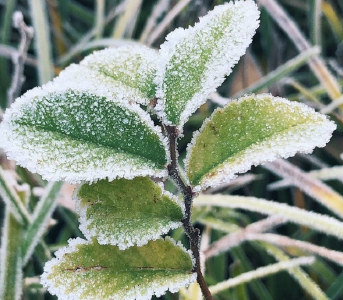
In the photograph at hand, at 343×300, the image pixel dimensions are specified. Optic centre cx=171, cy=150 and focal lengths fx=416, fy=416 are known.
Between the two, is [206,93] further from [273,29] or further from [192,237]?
[273,29]

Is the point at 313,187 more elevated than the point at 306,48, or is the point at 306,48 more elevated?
the point at 306,48

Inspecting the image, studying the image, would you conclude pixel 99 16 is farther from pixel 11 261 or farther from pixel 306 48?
pixel 11 261

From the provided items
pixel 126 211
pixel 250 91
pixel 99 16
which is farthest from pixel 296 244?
pixel 99 16

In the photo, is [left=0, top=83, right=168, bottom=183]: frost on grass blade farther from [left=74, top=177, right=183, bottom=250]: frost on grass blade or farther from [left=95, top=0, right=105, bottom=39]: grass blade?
[left=95, top=0, right=105, bottom=39]: grass blade

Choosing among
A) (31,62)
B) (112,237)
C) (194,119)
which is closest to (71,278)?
(112,237)

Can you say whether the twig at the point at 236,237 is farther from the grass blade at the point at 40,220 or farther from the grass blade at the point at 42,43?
the grass blade at the point at 42,43

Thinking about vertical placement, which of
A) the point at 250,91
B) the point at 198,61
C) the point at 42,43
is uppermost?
the point at 42,43

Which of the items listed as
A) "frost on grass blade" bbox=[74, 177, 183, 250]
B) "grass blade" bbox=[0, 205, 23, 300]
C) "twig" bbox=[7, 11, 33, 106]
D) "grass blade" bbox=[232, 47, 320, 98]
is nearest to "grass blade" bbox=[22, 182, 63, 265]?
"grass blade" bbox=[0, 205, 23, 300]
